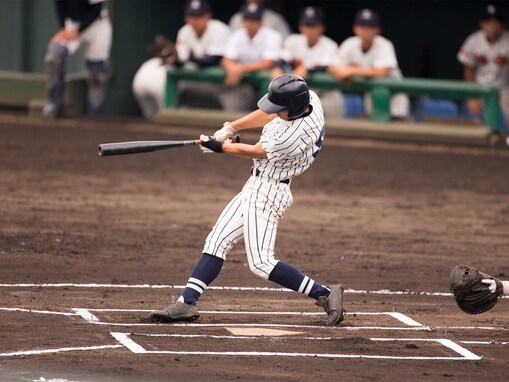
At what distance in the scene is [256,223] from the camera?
6.86 meters

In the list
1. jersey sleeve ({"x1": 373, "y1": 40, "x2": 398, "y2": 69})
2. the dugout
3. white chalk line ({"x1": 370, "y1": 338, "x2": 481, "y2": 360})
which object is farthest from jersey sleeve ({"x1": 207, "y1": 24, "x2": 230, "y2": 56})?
white chalk line ({"x1": 370, "y1": 338, "x2": 481, "y2": 360})

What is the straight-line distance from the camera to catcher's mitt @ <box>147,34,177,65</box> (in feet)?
50.6

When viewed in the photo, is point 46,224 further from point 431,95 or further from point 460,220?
point 431,95

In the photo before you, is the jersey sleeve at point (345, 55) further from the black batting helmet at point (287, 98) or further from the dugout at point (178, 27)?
the black batting helmet at point (287, 98)

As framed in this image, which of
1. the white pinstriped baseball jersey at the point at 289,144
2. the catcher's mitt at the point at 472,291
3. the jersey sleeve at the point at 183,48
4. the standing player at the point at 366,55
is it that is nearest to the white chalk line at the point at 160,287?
the catcher's mitt at the point at 472,291

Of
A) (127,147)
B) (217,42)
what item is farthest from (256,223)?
(217,42)

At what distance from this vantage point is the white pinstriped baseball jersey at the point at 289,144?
6750 millimetres

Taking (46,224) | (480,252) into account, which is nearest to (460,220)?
(480,252)

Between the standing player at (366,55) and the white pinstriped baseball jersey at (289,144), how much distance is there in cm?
799

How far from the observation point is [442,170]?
1380cm

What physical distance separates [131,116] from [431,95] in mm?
4841

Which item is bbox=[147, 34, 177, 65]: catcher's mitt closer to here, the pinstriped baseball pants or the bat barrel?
the bat barrel

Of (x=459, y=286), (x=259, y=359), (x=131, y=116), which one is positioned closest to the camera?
(x=259, y=359)

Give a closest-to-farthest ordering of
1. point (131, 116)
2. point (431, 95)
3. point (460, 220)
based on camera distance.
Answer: point (460, 220) → point (431, 95) → point (131, 116)
